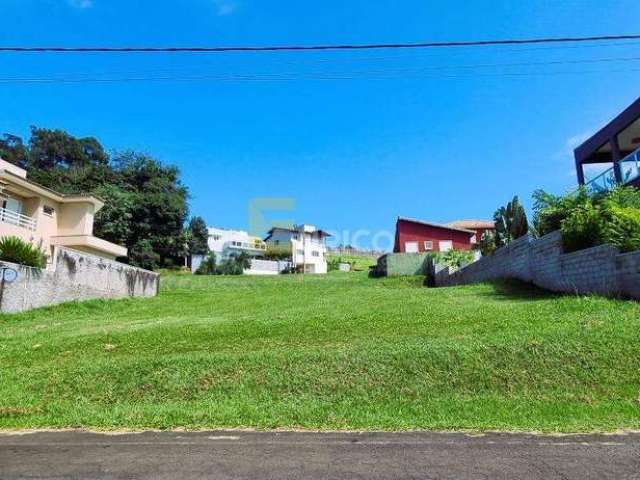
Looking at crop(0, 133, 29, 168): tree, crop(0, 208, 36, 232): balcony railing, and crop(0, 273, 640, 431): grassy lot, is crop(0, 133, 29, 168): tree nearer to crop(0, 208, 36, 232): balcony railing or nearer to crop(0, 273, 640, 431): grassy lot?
crop(0, 208, 36, 232): balcony railing

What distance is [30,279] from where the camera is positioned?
15203 millimetres

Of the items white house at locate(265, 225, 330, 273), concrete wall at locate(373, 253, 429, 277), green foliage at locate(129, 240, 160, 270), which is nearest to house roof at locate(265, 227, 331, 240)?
white house at locate(265, 225, 330, 273)

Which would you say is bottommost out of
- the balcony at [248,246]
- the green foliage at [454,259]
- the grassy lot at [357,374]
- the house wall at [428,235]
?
the grassy lot at [357,374]

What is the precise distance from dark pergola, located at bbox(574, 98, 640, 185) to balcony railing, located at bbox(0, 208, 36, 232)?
26233 mm

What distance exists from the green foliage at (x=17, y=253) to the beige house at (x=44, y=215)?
6.67m

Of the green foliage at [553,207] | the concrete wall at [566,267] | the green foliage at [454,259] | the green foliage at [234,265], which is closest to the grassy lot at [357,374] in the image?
the concrete wall at [566,267]

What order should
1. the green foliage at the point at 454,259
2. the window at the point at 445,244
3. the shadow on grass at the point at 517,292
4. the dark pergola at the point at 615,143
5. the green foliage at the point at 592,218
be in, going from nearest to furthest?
the green foliage at the point at 592,218 → the shadow on grass at the point at 517,292 → the dark pergola at the point at 615,143 → the green foliage at the point at 454,259 → the window at the point at 445,244

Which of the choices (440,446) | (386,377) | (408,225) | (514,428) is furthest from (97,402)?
(408,225)

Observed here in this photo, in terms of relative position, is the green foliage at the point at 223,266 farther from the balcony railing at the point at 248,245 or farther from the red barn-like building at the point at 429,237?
the red barn-like building at the point at 429,237

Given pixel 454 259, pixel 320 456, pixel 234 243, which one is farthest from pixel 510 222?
pixel 234 243

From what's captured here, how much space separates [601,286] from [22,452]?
1070 cm

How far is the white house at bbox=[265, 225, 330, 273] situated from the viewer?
66938mm

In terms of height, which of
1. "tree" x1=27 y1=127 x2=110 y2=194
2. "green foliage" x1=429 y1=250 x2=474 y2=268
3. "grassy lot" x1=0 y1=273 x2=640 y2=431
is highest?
"tree" x1=27 y1=127 x2=110 y2=194

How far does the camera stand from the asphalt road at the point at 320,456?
374 cm
